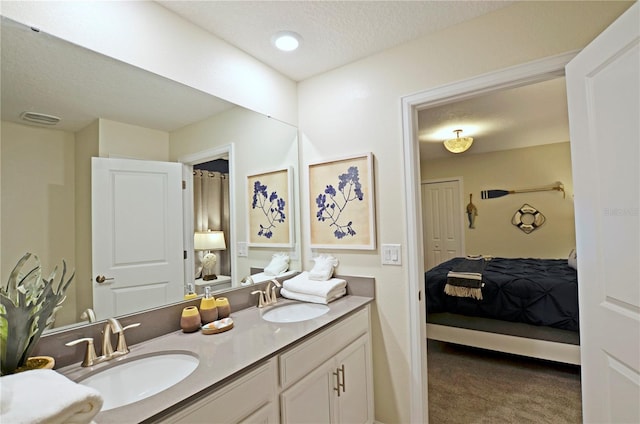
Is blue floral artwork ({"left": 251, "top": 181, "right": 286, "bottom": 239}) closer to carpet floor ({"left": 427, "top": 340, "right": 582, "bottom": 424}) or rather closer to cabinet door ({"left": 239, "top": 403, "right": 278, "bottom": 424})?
cabinet door ({"left": 239, "top": 403, "right": 278, "bottom": 424})

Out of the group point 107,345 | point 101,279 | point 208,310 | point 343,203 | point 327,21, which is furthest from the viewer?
point 343,203

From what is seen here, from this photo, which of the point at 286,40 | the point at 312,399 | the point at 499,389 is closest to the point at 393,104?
the point at 286,40

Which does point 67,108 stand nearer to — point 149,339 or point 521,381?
point 149,339

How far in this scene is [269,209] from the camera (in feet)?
7.14

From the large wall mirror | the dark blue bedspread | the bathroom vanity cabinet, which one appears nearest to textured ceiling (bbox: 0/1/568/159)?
the large wall mirror

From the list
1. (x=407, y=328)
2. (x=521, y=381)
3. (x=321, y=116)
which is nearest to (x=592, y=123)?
(x=407, y=328)

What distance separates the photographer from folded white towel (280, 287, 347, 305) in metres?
1.85

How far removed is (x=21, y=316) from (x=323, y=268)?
146cm

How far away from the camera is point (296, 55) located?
1.95 meters

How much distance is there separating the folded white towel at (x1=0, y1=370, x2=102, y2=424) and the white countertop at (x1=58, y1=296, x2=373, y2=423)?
0.14 meters

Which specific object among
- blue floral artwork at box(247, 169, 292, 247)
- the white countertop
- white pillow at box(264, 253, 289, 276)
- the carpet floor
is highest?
blue floral artwork at box(247, 169, 292, 247)

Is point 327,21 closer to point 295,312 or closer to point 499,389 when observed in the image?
point 295,312

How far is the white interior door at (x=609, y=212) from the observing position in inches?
42.5

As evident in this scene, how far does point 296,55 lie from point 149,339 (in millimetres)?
1737
